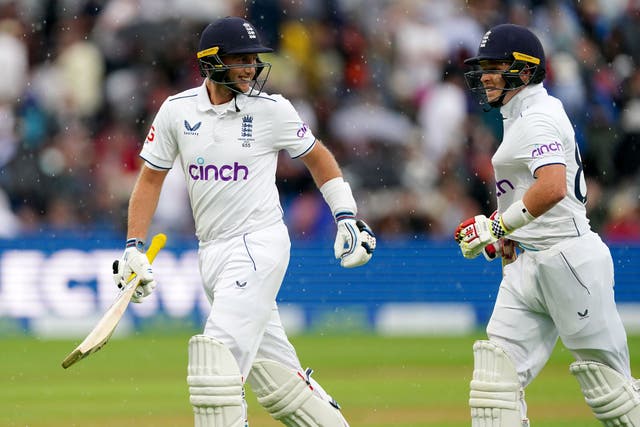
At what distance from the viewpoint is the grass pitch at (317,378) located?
9539 mm

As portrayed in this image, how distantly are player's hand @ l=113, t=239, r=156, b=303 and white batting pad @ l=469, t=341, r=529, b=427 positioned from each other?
1.66 metres

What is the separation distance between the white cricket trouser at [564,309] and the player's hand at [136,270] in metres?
1.74

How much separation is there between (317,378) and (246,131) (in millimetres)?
5170

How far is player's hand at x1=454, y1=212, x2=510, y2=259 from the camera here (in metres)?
6.53

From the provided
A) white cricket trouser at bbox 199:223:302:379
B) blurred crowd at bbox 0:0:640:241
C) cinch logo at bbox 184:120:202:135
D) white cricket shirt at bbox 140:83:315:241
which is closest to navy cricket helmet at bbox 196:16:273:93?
white cricket shirt at bbox 140:83:315:241

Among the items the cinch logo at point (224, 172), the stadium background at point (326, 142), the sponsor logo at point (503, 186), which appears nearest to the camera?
the cinch logo at point (224, 172)

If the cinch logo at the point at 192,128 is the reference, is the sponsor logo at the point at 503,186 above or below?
below

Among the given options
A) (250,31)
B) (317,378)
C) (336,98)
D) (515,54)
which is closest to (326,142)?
(336,98)

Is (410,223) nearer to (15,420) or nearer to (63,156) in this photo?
(63,156)

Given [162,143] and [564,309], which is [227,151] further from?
[564,309]

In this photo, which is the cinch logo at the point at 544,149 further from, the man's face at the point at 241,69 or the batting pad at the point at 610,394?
the man's face at the point at 241,69

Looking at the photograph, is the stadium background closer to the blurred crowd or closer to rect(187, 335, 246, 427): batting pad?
the blurred crowd

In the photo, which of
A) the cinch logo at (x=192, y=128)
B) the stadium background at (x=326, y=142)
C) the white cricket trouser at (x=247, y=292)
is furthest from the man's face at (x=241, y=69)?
the stadium background at (x=326, y=142)

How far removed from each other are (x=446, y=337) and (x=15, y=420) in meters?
5.92
